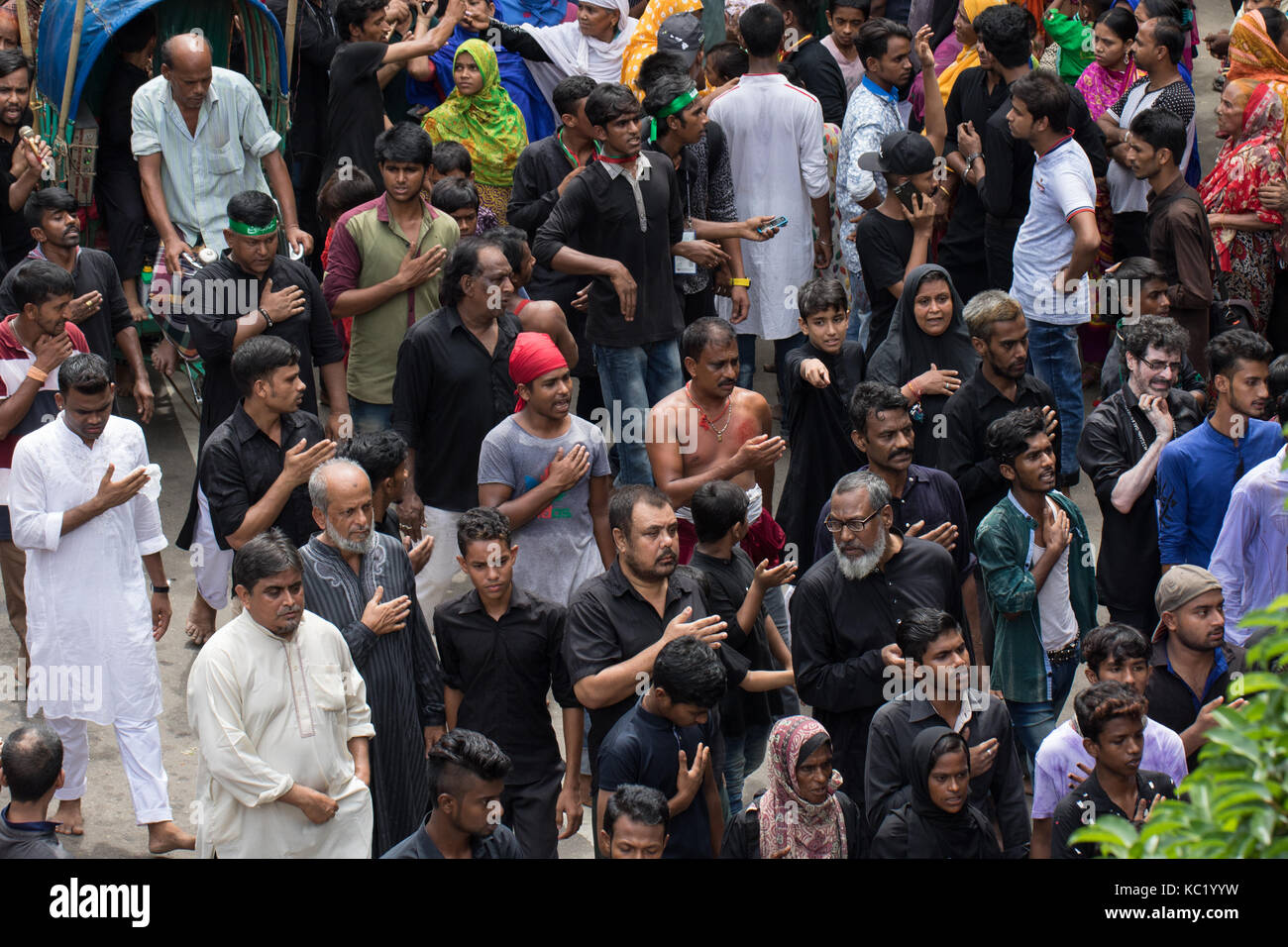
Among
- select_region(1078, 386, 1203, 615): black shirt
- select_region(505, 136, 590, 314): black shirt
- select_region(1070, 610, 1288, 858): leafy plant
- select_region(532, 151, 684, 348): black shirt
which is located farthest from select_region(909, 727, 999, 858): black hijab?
select_region(505, 136, 590, 314): black shirt

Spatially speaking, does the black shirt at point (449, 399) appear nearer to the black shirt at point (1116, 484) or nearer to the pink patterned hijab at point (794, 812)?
the pink patterned hijab at point (794, 812)

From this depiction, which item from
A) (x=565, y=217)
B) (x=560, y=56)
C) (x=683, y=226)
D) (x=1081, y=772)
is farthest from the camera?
(x=560, y=56)

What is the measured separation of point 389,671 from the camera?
241 inches

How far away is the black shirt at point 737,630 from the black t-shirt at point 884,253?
7.62ft

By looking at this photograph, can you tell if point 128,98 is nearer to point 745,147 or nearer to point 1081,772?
point 745,147

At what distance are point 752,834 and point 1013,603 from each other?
5.36ft

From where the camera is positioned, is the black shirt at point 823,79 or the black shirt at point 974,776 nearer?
the black shirt at point 974,776

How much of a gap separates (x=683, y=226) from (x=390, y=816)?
3889 mm

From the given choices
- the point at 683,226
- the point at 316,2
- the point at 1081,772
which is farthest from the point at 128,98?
the point at 1081,772

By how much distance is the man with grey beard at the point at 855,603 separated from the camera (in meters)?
6.23

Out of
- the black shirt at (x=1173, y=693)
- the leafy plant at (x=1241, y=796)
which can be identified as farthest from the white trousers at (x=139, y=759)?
the leafy plant at (x=1241, y=796)

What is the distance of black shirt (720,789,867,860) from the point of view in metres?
5.62

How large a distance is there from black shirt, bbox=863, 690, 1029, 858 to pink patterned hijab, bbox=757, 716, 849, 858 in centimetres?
19

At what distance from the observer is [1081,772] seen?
577cm
